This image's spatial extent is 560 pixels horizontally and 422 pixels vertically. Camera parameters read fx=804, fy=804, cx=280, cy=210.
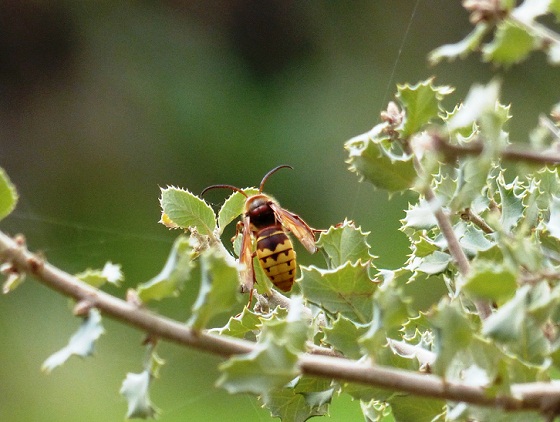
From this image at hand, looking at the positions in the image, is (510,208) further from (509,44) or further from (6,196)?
(6,196)

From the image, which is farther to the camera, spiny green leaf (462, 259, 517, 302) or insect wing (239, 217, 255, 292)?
insect wing (239, 217, 255, 292)

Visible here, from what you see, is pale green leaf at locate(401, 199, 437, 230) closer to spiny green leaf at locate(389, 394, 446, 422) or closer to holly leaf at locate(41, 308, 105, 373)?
spiny green leaf at locate(389, 394, 446, 422)

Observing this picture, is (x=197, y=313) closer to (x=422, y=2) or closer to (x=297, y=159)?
(x=297, y=159)

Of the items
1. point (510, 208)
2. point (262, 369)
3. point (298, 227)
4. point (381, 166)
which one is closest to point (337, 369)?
point (262, 369)

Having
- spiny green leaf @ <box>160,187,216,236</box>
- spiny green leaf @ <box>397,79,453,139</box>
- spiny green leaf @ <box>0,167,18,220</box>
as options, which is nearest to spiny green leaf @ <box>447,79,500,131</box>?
spiny green leaf @ <box>397,79,453,139</box>

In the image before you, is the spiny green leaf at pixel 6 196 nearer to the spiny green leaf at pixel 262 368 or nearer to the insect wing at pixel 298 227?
the spiny green leaf at pixel 262 368

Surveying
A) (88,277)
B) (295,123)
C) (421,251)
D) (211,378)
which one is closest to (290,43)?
(295,123)
